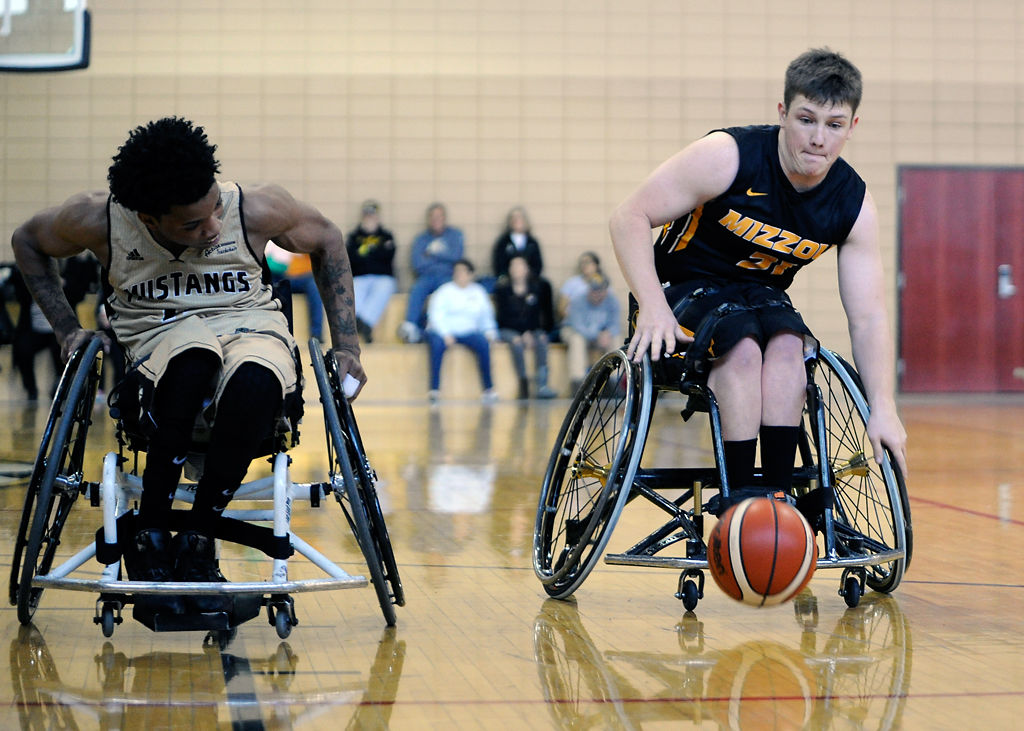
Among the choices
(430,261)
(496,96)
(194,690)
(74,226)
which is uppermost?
(496,96)

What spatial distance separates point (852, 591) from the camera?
255 centimetres

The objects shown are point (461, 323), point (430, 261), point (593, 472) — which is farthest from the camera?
point (430, 261)

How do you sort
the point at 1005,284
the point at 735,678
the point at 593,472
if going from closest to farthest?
the point at 735,678 → the point at 593,472 → the point at 1005,284

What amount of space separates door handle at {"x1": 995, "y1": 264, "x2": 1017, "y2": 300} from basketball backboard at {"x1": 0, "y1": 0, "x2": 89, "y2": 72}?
7.74 metres

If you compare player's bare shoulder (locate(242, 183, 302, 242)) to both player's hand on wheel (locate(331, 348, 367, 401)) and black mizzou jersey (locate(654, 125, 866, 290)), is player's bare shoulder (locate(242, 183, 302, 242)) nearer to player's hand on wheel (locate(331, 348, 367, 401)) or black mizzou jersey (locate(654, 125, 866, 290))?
player's hand on wheel (locate(331, 348, 367, 401))

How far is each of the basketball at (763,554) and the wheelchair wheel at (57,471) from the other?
3.87 ft

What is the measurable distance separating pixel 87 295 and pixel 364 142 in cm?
261

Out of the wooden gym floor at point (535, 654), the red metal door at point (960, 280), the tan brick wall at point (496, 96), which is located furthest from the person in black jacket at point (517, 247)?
the wooden gym floor at point (535, 654)

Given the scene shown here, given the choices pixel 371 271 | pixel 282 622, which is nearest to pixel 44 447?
pixel 282 622

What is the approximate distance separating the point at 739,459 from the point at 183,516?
41.5 inches

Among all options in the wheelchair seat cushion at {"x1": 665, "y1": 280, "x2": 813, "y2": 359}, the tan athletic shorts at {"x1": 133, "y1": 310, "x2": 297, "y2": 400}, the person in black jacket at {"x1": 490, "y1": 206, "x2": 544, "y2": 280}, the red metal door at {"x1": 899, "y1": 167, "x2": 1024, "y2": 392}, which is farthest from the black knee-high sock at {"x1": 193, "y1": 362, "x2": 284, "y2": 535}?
the red metal door at {"x1": 899, "y1": 167, "x2": 1024, "y2": 392}

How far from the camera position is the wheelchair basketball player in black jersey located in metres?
2.44

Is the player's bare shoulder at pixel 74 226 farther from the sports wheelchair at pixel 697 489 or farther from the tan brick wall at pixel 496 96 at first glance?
the tan brick wall at pixel 496 96

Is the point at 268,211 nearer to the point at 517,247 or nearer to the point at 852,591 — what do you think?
the point at 852,591
